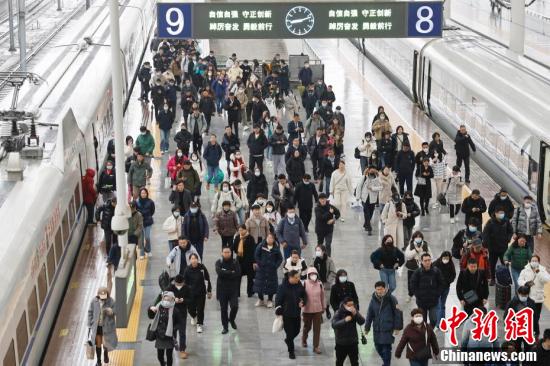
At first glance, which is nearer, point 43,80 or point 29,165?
point 29,165

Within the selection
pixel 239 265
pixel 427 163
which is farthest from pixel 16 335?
pixel 427 163

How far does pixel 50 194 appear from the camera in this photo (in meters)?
17.9

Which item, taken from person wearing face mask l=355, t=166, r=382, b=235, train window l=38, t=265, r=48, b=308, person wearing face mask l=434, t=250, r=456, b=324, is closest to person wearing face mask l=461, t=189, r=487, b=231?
person wearing face mask l=355, t=166, r=382, b=235

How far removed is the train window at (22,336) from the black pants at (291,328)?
10.9 ft

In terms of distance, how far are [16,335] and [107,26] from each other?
70.7 feet

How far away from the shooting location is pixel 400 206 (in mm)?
18969

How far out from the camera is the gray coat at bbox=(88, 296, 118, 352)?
15.0m

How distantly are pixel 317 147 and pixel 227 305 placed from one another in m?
8.08

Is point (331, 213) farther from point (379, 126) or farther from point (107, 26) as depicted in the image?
point (107, 26)

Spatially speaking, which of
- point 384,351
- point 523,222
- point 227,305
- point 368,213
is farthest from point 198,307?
point 368,213

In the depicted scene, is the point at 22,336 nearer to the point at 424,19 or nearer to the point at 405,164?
the point at 405,164

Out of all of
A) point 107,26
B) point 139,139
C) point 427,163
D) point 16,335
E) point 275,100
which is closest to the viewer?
point 16,335

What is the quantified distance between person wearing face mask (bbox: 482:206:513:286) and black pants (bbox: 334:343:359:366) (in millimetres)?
4333

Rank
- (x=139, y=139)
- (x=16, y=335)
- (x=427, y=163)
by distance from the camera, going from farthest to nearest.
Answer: (x=139, y=139) → (x=427, y=163) → (x=16, y=335)
